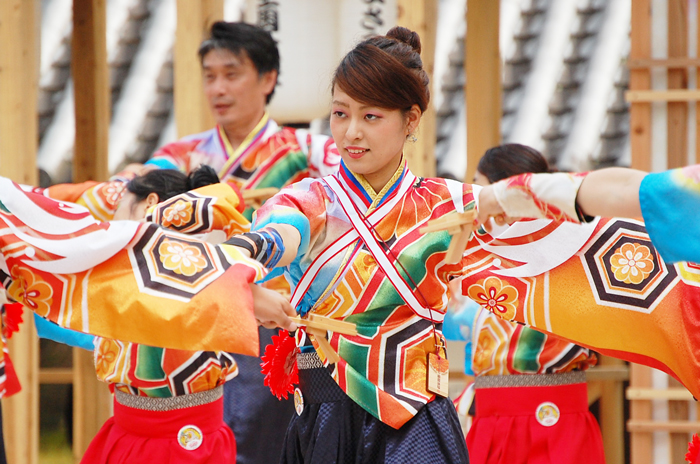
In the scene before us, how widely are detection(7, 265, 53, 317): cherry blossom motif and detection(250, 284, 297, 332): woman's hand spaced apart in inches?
22.6

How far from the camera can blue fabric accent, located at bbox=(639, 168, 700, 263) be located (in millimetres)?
2373

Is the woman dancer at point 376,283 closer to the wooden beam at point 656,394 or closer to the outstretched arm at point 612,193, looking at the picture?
the outstretched arm at point 612,193

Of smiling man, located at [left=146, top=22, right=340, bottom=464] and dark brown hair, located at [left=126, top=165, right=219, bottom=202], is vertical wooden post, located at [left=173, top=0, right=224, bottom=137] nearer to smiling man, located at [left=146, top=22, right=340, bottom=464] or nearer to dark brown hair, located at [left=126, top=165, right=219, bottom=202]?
smiling man, located at [left=146, top=22, right=340, bottom=464]

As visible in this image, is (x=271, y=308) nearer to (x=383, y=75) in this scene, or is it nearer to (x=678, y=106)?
(x=383, y=75)

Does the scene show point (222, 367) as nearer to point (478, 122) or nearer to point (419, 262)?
point (419, 262)

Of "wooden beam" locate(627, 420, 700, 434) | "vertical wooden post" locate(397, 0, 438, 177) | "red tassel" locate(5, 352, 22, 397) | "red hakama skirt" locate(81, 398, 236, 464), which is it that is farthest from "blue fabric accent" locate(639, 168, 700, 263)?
"wooden beam" locate(627, 420, 700, 434)

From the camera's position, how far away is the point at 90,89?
19.8 ft

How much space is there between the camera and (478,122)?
559 centimetres

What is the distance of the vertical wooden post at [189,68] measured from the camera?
5203 millimetres

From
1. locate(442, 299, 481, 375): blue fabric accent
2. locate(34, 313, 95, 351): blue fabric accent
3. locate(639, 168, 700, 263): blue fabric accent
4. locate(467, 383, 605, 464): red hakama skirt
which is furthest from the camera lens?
locate(442, 299, 481, 375): blue fabric accent

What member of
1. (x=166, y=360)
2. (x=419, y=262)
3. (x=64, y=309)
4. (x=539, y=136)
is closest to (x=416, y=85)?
(x=419, y=262)

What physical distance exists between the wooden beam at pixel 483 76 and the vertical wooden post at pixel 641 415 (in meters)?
1.51

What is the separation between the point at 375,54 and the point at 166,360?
1.48 m

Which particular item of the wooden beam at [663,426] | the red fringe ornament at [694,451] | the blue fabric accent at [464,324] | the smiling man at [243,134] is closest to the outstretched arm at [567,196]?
the red fringe ornament at [694,451]
